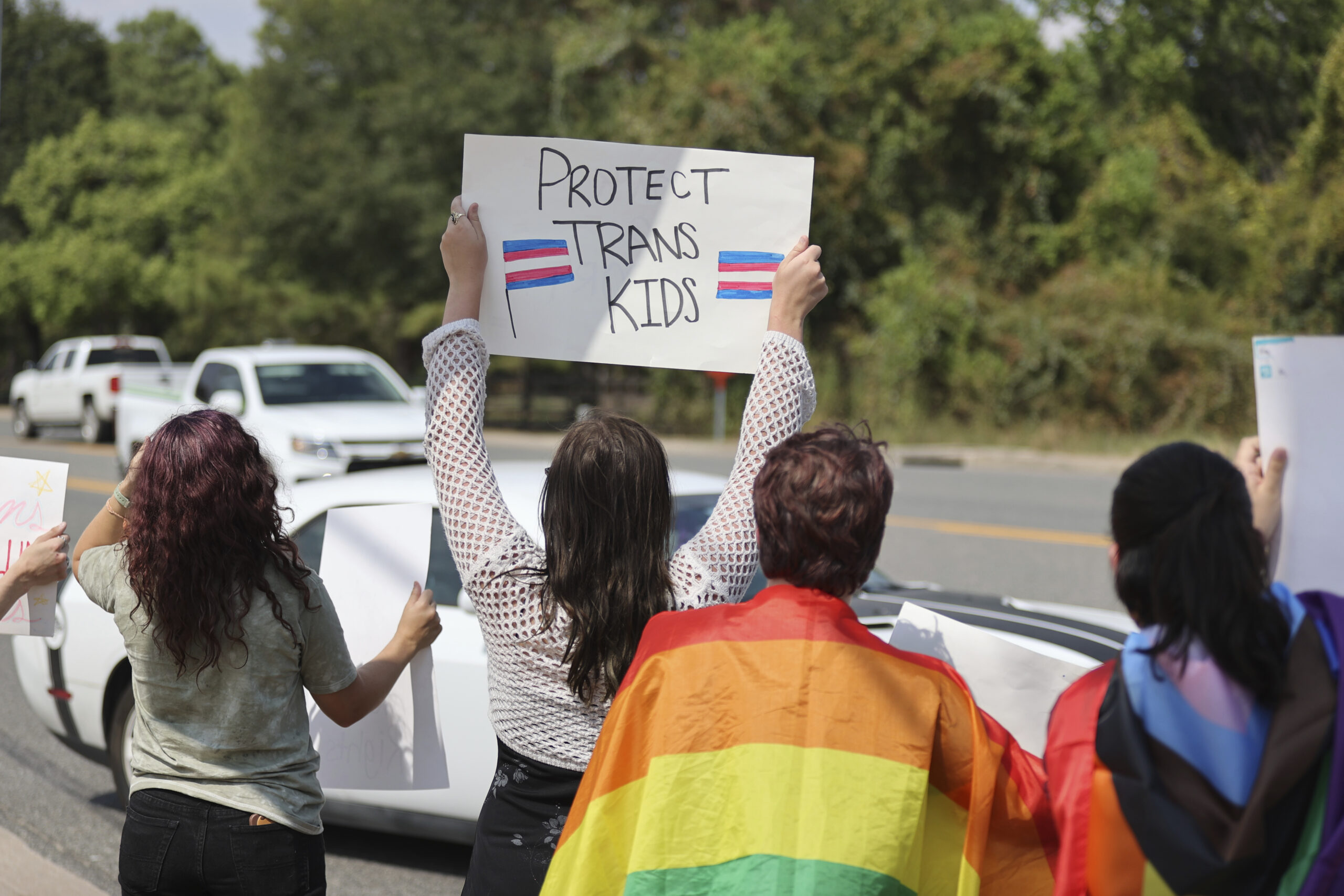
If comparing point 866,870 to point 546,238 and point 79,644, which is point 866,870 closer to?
point 546,238

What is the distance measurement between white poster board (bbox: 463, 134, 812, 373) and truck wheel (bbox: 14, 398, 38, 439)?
26.6 m

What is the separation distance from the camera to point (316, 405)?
13320 millimetres

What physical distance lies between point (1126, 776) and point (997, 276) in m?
25.7

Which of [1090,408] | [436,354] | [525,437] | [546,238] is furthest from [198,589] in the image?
[525,437]

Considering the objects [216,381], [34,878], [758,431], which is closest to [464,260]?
[758,431]

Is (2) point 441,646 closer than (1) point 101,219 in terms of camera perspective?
Yes

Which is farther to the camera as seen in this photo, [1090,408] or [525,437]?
[525,437]

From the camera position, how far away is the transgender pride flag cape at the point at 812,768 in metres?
1.83

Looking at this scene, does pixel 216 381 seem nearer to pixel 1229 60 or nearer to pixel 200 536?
pixel 200 536

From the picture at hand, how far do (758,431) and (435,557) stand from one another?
99.6 inches

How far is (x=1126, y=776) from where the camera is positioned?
5.65ft

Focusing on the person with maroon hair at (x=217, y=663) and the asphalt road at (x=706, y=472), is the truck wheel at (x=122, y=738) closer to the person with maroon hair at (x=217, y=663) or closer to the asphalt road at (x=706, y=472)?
the asphalt road at (x=706, y=472)

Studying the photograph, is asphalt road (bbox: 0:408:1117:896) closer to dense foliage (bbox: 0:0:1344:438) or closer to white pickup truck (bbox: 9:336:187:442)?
white pickup truck (bbox: 9:336:187:442)

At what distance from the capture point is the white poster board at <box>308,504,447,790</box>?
10.1ft
